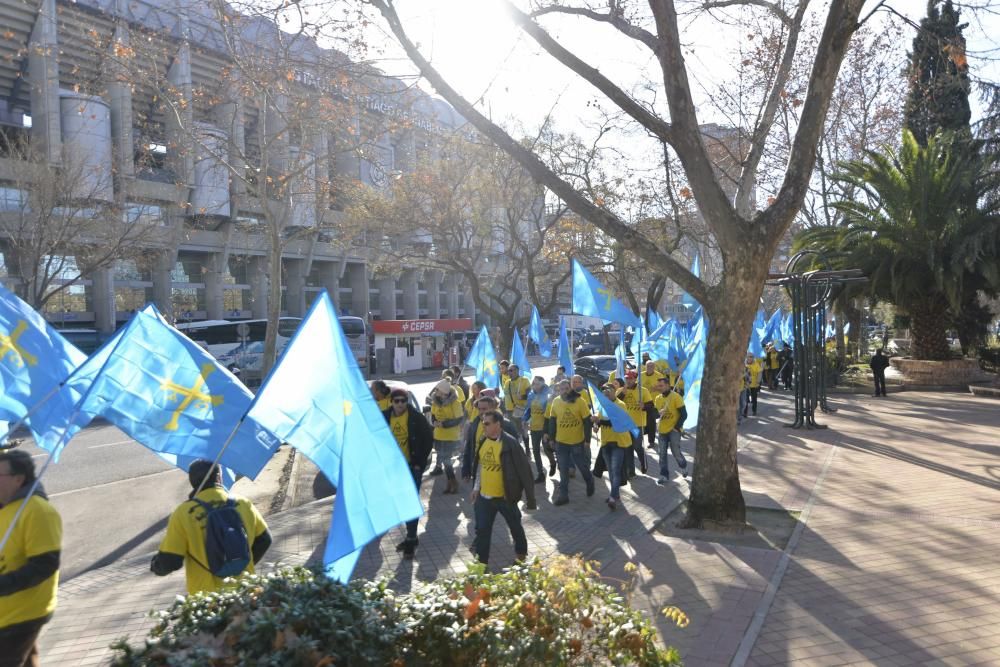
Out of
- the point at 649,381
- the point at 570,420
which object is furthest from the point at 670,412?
the point at 570,420

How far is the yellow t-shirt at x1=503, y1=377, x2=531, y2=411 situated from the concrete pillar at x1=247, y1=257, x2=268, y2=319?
118ft

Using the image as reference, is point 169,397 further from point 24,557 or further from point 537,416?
point 537,416

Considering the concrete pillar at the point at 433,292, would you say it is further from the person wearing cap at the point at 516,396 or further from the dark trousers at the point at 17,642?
the dark trousers at the point at 17,642

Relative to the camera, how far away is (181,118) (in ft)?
44.6

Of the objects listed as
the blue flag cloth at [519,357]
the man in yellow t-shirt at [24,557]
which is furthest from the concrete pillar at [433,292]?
the man in yellow t-shirt at [24,557]

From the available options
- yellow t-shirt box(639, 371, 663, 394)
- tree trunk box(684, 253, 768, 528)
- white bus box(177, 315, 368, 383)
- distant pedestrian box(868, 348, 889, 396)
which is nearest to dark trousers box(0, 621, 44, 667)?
tree trunk box(684, 253, 768, 528)

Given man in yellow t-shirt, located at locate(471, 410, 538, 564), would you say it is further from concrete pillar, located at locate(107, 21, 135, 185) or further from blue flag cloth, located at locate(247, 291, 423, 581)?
concrete pillar, located at locate(107, 21, 135, 185)

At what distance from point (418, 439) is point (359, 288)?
4794 centimetres

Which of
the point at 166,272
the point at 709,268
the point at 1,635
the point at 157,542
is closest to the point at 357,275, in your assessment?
the point at 166,272

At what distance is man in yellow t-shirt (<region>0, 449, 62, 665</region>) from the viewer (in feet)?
11.3

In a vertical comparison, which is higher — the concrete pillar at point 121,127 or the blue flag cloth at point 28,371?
the concrete pillar at point 121,127

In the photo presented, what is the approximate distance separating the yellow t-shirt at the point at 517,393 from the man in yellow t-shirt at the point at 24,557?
8.14m

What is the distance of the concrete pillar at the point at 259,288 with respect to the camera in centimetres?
4453

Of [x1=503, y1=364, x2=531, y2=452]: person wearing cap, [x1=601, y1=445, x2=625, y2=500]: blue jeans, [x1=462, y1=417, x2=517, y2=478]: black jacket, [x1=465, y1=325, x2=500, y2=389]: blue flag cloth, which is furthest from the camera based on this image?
[x1=465, y1=325, x2=500, y2=389]: blue flag cloth
